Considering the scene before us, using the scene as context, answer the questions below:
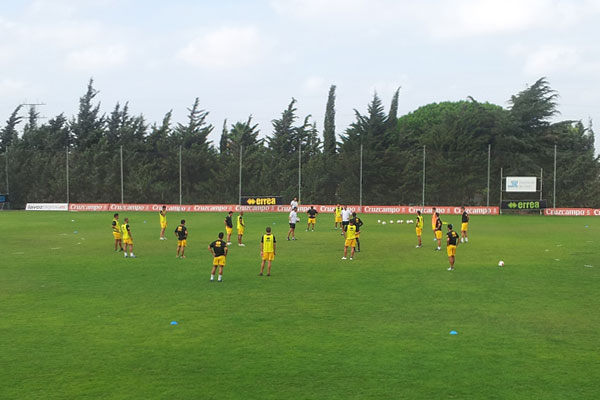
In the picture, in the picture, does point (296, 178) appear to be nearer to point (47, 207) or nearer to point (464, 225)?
point (47, 207)

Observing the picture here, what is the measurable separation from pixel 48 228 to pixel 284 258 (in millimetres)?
25557

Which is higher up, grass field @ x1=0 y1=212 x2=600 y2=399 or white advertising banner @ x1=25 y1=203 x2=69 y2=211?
white advertising banner @ x1=25 y1=203 x2=69 y2=211

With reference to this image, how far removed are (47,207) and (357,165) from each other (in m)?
38.5

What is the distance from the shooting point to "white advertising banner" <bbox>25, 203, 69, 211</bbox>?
227 feet

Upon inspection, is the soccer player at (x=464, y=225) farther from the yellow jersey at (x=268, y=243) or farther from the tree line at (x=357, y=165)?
the tree line at (x=357, y=165)

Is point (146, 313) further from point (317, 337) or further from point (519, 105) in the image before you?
point (519, 105)

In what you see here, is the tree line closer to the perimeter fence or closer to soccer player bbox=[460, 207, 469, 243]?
the perimeter fence

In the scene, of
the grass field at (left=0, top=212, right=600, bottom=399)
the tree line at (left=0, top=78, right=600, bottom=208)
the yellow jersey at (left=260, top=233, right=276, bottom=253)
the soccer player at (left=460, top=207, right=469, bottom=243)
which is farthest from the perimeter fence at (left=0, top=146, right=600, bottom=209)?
the yellow jersey at (left=260, top=233, right=276, bottom=253)

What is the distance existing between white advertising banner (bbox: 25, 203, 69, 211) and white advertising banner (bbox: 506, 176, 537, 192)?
2024 inches

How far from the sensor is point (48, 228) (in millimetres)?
43469

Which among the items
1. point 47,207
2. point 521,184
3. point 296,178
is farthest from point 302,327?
Result: point 47,207

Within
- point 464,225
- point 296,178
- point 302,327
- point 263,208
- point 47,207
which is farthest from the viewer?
point 296,178

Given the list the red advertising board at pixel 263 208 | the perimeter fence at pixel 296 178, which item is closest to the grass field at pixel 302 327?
the red advertising board at pixel 263 208

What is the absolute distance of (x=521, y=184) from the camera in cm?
6156
